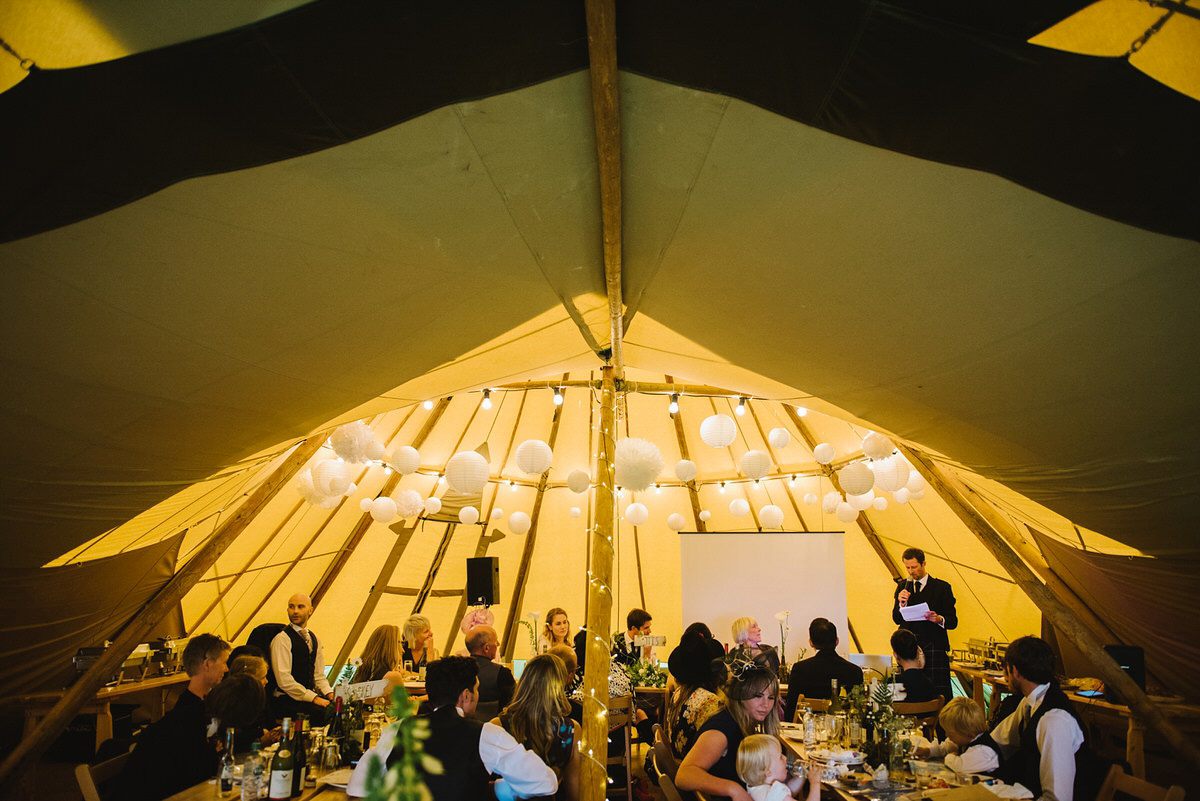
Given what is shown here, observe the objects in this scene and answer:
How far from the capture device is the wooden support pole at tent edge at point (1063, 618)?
3.95 m

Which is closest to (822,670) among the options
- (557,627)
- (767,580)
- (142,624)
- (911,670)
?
(911,670)

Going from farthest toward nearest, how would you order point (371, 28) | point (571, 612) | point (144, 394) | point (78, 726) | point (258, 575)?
point (571, 612) < point (258, 575) < point (78, 726) < point (144, 394) < point (371, 28)

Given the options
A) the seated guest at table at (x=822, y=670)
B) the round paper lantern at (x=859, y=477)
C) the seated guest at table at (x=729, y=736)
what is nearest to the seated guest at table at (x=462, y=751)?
the seated guest at table at (x=729, y=736)

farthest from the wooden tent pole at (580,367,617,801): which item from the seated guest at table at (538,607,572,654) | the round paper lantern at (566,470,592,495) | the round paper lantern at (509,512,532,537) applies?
the round paper lantern at (509,512,532,537)

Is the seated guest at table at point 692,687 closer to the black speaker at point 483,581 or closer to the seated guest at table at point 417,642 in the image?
the seated guest at table at point 417,642

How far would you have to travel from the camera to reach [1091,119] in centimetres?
177

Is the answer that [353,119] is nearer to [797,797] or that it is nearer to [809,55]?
[809,55]

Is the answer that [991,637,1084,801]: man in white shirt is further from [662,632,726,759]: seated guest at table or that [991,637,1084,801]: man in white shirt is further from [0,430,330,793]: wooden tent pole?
[0,430,330,793]: wooden tent pole

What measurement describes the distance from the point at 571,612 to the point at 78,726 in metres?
5.28

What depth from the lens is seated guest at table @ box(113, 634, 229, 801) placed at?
2.78m

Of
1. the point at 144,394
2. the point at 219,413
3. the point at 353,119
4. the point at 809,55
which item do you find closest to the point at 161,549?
the point at 219,413

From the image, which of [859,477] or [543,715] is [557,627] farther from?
[543,715]

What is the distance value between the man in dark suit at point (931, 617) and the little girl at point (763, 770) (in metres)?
3.31

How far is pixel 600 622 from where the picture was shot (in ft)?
14.3
